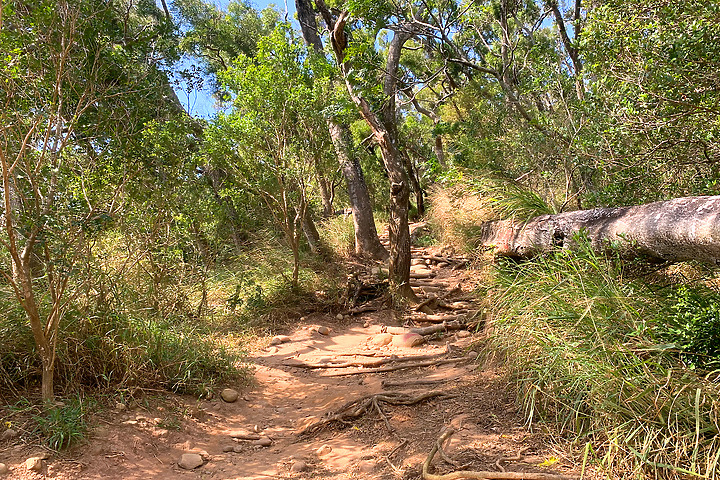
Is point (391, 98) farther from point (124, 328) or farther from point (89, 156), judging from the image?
point (124, 328)

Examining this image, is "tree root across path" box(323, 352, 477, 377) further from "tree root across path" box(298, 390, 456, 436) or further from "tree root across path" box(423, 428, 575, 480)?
"tree root across path" box(423, 428, 575, 480)

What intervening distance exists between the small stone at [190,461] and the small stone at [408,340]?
2891 millimetres

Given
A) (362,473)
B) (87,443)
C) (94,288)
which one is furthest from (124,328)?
(362,473)

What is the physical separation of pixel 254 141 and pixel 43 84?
3.53 m

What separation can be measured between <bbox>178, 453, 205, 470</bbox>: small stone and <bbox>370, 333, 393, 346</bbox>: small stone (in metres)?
2.91

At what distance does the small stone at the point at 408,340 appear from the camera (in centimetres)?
563

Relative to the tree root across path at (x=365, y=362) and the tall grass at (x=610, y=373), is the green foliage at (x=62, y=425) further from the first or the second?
the tall grass at (x=610, y=373)

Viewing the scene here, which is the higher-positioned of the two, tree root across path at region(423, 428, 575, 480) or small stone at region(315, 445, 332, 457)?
tree root across path at region(423, 428, 575, 480)

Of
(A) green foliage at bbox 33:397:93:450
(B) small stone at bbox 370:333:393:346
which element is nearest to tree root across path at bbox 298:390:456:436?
(A) green foliage at bbox 33:397:93:450

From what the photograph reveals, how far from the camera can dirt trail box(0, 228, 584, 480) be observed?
2.76 meters

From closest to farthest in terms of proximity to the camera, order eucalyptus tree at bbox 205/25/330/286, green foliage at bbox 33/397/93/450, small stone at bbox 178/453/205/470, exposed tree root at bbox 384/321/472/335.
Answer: green foliage at bbox 33/397/93/450 < small stone at bbox 178/453/205/470 < exposed tree root at bbox 384/321/472/335 < eucalyptus tree at bbox 205/25/330/286

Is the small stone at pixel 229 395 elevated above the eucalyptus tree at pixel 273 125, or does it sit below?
below

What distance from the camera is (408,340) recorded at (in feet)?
18.6

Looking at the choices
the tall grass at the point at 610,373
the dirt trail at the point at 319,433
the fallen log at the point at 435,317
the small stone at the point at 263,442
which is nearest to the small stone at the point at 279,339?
the dirt trail at the point at 319,433
